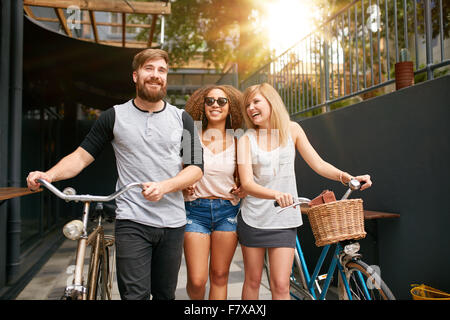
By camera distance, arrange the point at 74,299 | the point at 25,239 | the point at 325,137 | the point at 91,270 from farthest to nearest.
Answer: the point at 25,239, the point at 325,137, the point at 91,270, the point at 74,299

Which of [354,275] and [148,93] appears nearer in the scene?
[148,93]

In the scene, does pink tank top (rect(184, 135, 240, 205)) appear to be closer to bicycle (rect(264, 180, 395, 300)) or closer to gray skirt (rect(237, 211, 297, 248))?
gray skirt (rect(237, 211, 297, 248))

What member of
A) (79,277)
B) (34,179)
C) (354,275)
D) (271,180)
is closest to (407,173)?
(354,275)

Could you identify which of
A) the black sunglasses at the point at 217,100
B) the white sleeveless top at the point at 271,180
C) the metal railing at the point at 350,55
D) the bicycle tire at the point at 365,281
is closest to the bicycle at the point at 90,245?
the white sleeveless top at the point at 271,180

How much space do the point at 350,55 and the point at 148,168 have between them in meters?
3.25

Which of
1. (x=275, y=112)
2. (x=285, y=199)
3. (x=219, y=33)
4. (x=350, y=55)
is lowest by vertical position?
(x=285, y=199)

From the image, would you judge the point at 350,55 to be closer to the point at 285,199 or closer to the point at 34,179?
the point at 285,199

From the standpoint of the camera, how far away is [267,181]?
8.54ft

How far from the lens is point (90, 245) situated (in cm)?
288

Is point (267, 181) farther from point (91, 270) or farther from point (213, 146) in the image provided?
point (91, 270)

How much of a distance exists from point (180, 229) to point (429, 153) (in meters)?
1.97

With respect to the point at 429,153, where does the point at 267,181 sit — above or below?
below

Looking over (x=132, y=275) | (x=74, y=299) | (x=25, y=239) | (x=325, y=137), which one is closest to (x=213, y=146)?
(x=132, y=275)

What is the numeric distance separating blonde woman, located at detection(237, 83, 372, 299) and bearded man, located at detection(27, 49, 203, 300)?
0.43 meters
